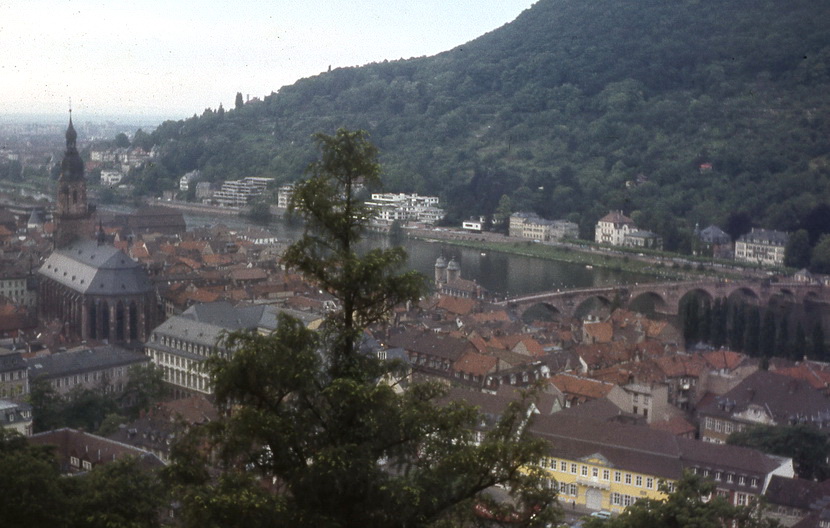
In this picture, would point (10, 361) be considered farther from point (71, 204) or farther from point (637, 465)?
point (71, 204)

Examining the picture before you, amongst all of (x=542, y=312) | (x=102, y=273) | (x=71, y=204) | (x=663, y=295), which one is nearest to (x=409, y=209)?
(x=663, y=295)

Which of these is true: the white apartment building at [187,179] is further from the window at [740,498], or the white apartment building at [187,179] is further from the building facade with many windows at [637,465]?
the window at [740,498]

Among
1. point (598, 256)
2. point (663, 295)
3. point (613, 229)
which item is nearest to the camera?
point (663, 295)

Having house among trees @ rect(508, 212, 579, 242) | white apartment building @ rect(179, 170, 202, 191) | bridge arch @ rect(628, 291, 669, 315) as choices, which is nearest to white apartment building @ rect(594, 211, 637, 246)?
house among trees @ rect(508, 212, 579, 242)

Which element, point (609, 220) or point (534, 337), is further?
point (609, 220)

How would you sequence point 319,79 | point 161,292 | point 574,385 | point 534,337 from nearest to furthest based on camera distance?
point 574,385 < point 534,337 < point 161,292 < point 319,79

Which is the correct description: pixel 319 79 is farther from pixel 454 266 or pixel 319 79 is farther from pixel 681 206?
pixel 454 266

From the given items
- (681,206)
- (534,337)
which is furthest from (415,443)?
(681,206)

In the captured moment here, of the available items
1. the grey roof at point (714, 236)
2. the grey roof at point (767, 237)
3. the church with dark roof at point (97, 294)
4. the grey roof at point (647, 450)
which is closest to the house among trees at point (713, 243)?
the grey roof at point (714, 236)
